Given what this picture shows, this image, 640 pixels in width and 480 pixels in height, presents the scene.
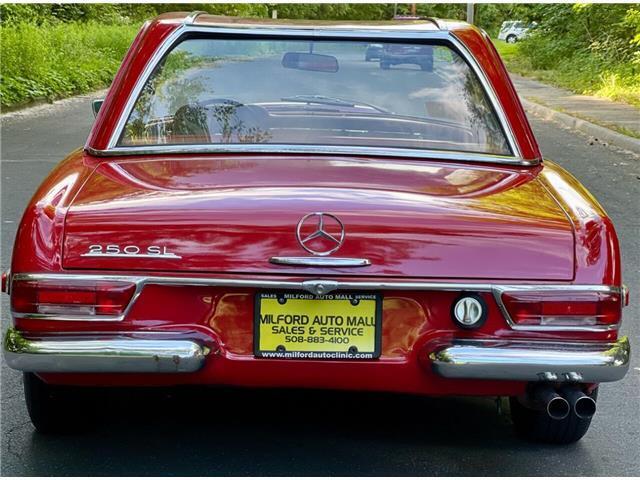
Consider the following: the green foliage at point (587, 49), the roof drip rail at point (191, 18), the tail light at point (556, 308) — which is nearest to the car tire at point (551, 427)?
the tail light at point (556, 308)

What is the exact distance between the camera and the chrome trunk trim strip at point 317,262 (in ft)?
11.3

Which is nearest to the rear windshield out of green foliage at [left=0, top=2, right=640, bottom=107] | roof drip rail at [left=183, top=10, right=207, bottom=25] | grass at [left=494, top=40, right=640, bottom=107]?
roof drip rail at [left=183, top=10, right=207, bottom=25]

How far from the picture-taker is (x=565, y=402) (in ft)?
11.6

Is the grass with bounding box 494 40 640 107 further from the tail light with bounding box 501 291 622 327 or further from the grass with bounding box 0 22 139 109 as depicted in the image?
the tail light with bounding box 501 291 622 327

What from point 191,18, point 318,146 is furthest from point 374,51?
point 191,18

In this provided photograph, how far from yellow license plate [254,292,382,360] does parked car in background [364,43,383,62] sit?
1.42 metres

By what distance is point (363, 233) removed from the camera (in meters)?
3.50

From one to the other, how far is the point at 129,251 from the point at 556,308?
1320mm

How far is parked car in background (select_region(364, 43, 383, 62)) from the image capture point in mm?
4586

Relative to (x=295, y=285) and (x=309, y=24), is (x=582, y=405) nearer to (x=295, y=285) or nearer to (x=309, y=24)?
(x=295, y=285)

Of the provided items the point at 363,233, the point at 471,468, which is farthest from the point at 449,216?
the point at 471,468

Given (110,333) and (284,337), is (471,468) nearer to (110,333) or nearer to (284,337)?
(284,337)

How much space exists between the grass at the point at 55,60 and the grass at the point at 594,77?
10.6 meters

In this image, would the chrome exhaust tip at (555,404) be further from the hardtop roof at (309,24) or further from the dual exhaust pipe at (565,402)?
the hardtop roof at (309,24)
